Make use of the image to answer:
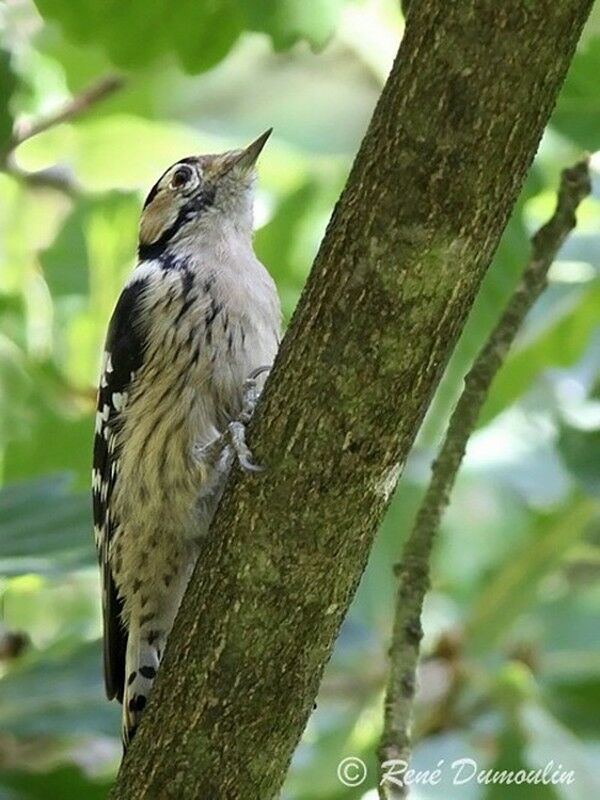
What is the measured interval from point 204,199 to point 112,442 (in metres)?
0.81

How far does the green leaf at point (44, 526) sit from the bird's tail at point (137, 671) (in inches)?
14.7

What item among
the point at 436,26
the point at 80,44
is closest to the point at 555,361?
the point at 80,44

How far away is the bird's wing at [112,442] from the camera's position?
11.1 ft

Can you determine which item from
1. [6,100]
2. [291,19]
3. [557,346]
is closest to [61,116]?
[6,100]

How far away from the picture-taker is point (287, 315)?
391cm

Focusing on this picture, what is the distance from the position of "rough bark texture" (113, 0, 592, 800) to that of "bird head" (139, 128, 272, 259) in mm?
1665

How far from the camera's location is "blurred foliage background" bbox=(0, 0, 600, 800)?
122 inches

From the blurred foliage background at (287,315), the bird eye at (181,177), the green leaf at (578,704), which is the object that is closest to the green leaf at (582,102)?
the blurred foliage background at (287,315)

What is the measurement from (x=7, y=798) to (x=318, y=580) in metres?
1.41

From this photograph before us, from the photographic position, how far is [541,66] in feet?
6.19

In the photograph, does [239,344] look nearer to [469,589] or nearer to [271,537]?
[271,537]

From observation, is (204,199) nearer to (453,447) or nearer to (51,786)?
(453,447)

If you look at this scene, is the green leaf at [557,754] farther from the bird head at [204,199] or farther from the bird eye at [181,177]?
the bird eye at [181,177]

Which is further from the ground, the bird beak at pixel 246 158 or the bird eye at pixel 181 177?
the bird eye at pixel 181 177
